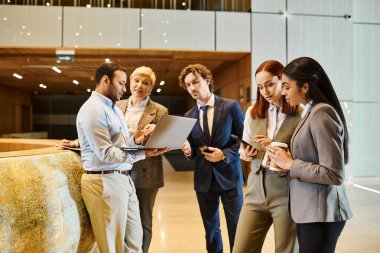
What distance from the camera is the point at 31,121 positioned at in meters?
14.6

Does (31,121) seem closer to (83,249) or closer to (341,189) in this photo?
(83,249)

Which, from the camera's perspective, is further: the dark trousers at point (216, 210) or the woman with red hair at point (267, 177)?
the dark trousers at point (216, 210)

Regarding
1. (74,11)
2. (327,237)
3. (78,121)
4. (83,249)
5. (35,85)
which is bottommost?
(83,249)

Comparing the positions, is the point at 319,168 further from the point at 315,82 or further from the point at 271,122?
the point at 271,122

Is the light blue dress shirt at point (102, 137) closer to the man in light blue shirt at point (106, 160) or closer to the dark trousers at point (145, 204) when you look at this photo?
the man in light blue shirt at point (106, 160)

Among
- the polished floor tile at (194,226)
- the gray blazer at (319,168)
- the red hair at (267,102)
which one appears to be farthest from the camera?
the polished floor tile at (194,226)

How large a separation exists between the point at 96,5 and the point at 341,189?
6.66 metres

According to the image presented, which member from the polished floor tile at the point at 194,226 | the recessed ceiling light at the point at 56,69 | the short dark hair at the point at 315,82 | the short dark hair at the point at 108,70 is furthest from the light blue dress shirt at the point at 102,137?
the recessed ceiling light at the point at 56,69

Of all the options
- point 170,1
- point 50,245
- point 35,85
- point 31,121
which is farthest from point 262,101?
point 31,121

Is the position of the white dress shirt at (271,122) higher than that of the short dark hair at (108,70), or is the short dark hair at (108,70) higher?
the short dark hair at (108,70)

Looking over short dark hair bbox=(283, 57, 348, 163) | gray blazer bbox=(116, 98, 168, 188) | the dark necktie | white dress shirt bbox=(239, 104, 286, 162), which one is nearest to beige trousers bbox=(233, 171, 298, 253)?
white dress shirt bbox=(239, 104, 286, 162)

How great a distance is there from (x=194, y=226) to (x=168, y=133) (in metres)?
2.54

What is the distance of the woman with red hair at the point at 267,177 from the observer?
1969 millimetres

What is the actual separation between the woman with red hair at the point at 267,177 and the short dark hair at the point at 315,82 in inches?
15.1
